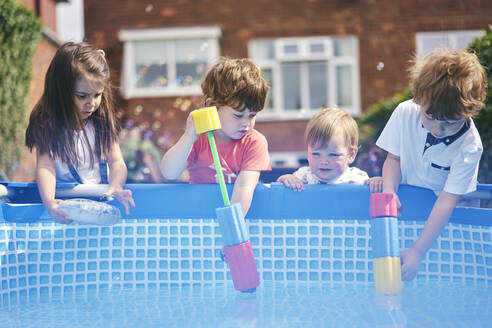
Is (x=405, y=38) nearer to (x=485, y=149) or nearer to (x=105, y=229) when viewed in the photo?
(x=485, y=149)

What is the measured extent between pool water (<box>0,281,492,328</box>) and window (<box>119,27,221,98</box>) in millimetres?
6787

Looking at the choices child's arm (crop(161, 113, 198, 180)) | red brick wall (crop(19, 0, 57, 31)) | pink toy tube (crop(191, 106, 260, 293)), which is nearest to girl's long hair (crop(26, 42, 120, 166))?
child's arm (crop(161, 113, 198, 180))

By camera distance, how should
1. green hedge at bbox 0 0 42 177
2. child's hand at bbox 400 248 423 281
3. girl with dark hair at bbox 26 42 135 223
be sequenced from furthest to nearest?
1. green hedge at bbox 0 0 42 177
2. girl with dark hair at bbox 26 42 135 223
3. child's hand at bbox 400 248 423 281

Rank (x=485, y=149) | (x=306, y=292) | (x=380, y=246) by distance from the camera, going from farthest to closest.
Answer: (x=485, y=149) < (x=306, y=292) < (x=380, y=246)

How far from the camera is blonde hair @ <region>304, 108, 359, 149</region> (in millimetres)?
2033

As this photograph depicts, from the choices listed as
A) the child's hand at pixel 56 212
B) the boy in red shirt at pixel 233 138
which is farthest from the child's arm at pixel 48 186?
Result: the boy in red shirt at pixel 233 138

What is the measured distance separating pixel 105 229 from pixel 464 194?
120 cm

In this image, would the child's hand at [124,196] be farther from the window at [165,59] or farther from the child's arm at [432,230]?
the window at [165,59]

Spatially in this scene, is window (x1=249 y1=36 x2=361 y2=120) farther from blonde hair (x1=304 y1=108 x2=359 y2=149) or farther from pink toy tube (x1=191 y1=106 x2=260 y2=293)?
pink toy tube (x1=191 y1=106 x2=260 y2=293)

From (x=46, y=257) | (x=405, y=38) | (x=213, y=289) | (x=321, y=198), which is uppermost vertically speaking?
(x=405, y=38)

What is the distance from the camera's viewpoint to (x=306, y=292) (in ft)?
6.10

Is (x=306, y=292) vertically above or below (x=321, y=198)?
below

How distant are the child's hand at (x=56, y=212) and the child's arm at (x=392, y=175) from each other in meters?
1.06

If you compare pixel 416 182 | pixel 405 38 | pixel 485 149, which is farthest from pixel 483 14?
pixel 416 182
